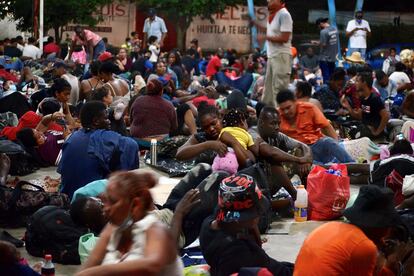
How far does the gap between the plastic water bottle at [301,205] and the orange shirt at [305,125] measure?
1673 mm

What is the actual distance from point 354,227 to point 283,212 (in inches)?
145

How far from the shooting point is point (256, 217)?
582cm

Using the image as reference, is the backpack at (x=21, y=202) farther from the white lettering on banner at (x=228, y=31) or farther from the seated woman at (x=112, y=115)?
the white lettering on banner at (x=228, y=31)

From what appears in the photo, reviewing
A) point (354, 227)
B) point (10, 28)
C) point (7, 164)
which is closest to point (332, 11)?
point (10, 28)

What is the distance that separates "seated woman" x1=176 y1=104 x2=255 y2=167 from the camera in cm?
840

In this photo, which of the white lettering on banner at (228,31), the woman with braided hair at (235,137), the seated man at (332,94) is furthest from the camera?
the white lettering on banner at (228,31)

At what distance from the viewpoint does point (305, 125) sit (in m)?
10.1

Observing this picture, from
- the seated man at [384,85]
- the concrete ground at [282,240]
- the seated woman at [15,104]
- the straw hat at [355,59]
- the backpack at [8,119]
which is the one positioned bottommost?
the concrete ground at [282,240]

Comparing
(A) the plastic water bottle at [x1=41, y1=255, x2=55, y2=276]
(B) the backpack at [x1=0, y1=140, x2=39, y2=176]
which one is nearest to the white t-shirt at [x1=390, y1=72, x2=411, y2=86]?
(B) the backpack at [x1=0, y1=140, x2=39, y2=176]

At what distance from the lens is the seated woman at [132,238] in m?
3.95

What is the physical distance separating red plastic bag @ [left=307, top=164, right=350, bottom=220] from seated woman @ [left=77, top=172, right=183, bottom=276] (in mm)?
4295

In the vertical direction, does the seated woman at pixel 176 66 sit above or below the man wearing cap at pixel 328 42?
below

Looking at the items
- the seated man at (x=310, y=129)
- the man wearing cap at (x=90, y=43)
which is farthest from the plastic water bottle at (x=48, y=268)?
the man wearing cap at (x=90, y=43)

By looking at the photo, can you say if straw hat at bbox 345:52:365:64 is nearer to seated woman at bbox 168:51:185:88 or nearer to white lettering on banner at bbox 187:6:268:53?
seated woman at bbox 168:51:185:88
